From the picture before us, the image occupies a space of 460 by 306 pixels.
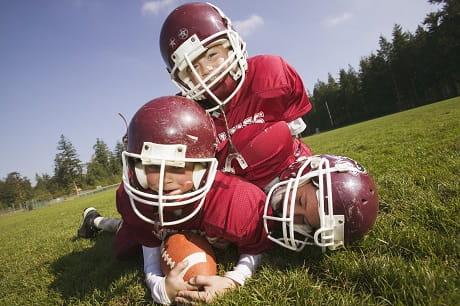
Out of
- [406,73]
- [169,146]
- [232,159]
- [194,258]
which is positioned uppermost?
[406,73]

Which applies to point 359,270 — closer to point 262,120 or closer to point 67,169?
point 262,120

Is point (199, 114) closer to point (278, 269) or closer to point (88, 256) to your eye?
point (278, 269)

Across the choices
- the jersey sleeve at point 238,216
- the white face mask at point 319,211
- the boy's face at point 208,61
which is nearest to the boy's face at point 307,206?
the white face mask at point 319,211

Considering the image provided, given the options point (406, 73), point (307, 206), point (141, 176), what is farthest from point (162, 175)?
point (406, 73)

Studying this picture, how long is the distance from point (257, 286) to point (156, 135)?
122 cm

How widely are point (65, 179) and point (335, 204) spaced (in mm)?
72763

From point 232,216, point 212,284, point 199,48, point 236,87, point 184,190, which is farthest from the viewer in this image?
point 236,87

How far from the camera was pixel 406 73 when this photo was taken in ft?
151

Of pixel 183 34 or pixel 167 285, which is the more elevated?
pixel 183 34

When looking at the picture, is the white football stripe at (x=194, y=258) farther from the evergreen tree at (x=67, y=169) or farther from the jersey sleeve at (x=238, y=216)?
the evergreen tree at (x=67, y=169)

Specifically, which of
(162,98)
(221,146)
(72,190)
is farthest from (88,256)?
(72,190)

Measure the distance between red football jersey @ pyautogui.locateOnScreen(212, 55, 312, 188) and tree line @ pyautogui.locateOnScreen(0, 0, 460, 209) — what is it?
4404 centimetres

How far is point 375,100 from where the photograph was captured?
163 ft

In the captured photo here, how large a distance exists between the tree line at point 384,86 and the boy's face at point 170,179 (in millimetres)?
44519
